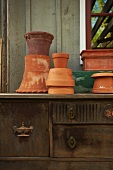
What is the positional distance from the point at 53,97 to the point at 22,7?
47.9 inches

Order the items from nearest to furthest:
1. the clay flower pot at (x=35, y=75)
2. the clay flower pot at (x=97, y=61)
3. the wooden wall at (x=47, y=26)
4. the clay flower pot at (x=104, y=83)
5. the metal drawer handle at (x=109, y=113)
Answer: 1. the metal drawer handle at (x=109, y=113)
2. the clay flower pot at (x=104, y=83)
3. the clay flower pot at (x=35, y=75)
4. the clay flower pot at (x=97, y=61)
5. the wooden wall at (x=47, y=26)

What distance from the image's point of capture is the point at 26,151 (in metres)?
1.62

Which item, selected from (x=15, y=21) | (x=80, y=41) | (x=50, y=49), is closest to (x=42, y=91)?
(x=50, y=49)

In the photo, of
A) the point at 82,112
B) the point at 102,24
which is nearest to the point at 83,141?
the point at 82,112

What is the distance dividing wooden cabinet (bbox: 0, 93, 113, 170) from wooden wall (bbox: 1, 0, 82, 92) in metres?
0.67

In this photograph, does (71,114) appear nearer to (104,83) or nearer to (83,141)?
(83,141)

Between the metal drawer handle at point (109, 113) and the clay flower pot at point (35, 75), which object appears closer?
the metal drawer handle at point (109, 113)

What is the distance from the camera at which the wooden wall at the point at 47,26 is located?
223cm

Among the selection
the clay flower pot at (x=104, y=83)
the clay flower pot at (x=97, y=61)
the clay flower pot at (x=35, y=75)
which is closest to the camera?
the clay flower pot at (x=104, y=83)

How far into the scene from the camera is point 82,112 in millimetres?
1603

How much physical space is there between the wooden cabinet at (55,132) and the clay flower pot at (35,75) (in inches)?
10.5

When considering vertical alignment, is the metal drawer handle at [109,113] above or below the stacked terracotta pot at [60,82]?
below

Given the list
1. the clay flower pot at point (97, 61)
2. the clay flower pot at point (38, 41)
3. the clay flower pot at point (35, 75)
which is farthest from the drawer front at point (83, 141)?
the clay flower pot at point (38, 41)

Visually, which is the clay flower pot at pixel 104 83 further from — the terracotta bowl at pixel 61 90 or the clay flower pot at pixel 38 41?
the clay flower pot at pixel 38 41
